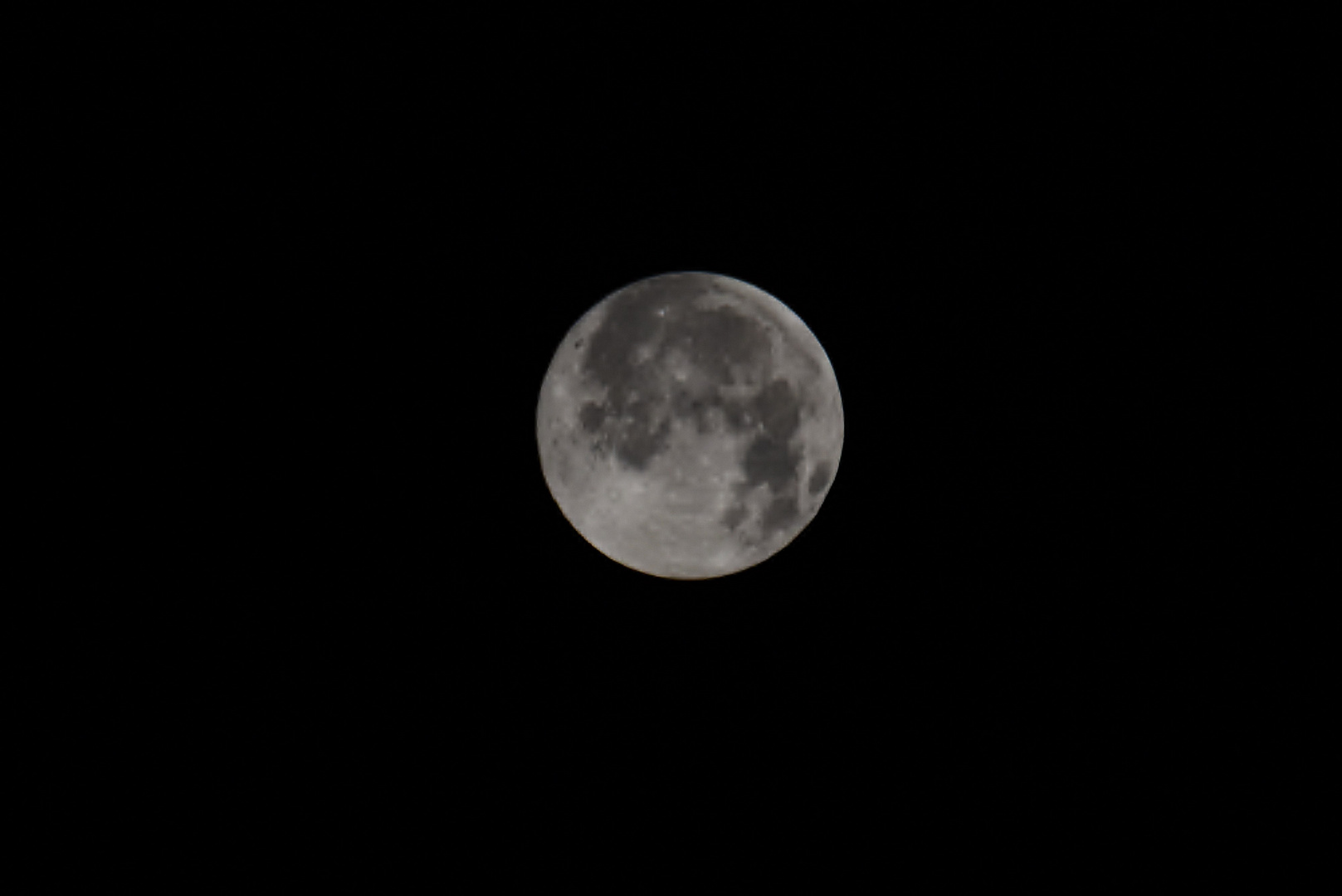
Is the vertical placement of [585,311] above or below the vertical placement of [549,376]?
above

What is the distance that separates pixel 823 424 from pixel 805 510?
55 cm

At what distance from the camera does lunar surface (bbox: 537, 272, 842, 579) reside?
4750 mm

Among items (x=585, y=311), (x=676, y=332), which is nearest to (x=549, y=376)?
(x=585, y=311)

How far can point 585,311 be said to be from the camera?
5.32 m

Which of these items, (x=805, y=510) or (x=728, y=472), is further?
(x=805, y=510)

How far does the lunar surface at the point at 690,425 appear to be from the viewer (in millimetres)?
→ 4750

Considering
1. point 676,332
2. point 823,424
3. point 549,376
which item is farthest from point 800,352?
point 549,376

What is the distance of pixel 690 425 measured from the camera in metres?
4.71

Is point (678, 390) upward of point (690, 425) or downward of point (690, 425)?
upward

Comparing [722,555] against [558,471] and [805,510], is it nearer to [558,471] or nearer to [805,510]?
[805,510]

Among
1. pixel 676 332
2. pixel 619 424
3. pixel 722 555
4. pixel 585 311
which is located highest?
pixel 585 311

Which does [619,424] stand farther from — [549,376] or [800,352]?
[800,352]

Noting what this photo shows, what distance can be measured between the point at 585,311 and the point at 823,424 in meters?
1.64

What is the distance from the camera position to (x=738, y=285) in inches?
207
